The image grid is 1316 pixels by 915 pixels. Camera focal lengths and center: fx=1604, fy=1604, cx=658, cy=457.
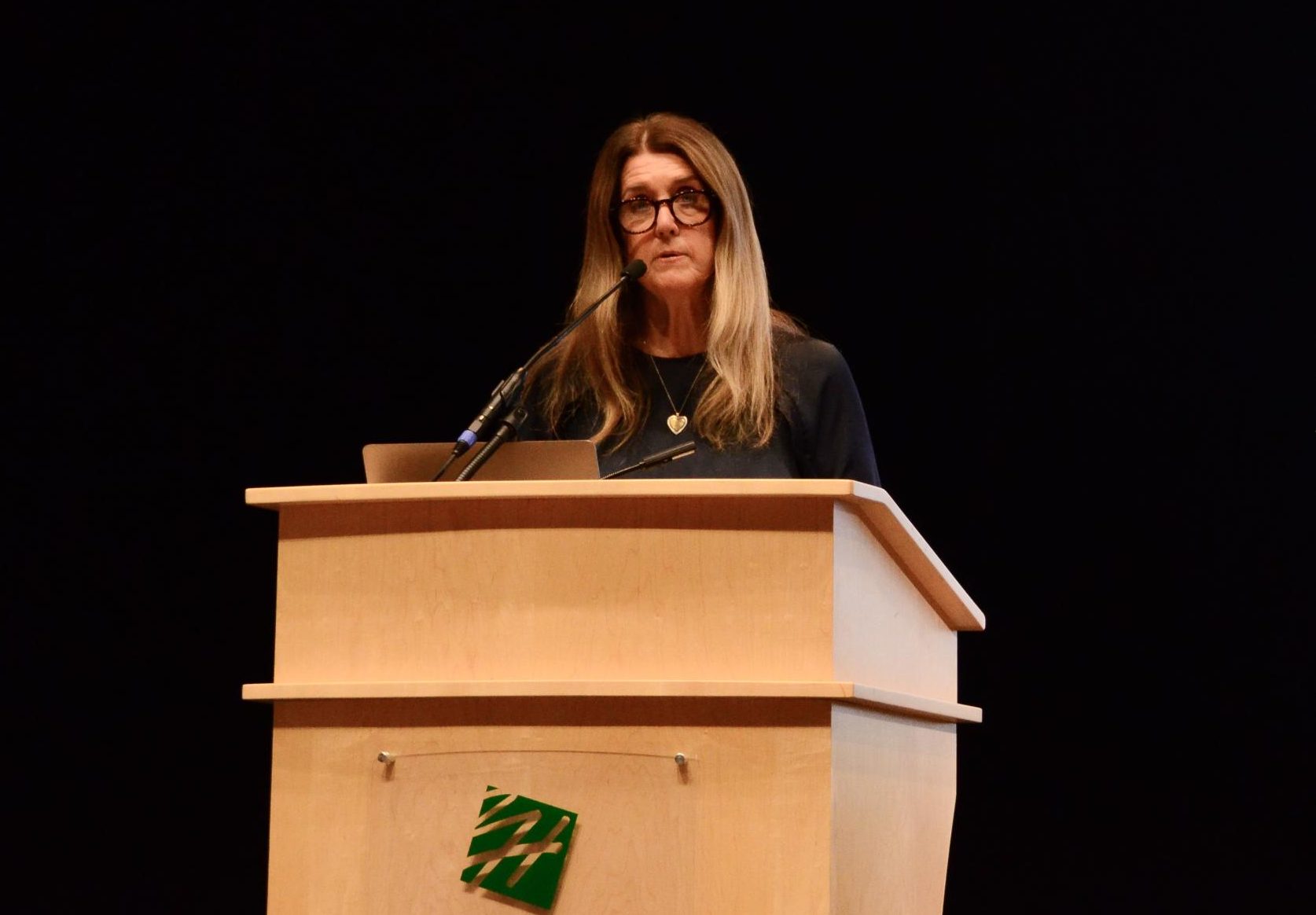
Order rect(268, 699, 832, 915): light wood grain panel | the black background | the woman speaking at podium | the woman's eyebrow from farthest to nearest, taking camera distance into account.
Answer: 1. the black background
2. the woman's eyebrow
3. the woman speaking at podium
4. rect(268, 699, 832, 915): light wood grain panel

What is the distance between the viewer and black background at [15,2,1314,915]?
3.29 metres

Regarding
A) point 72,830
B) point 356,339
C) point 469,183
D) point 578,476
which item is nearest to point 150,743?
point 72,830

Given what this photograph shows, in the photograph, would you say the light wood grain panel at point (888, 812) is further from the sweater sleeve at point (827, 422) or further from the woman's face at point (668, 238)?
the woman's face at point (668, 238)

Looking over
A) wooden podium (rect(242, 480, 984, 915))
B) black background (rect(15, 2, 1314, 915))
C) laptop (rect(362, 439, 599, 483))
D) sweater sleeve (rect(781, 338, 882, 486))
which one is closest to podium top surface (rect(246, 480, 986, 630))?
wooden podium (rect(242, 480, 984, 915))

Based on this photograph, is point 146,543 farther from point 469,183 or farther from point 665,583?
point 665,583

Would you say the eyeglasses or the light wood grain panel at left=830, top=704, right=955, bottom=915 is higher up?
the eyeglasses

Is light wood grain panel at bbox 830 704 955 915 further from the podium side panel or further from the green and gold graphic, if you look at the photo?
the green and gold graphic

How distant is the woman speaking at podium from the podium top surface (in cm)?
61

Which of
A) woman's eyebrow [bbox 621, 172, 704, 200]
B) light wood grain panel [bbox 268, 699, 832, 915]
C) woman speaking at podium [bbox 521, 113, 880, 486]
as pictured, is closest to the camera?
light wood grain panel [bbox 268, 699, 832, 915]

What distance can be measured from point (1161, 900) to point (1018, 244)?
1.39m

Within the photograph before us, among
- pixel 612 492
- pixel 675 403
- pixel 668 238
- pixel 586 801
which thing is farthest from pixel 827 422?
pixel 586 801

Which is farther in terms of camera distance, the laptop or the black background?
the black background

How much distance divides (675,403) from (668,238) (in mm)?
258

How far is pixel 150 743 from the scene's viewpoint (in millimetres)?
3475
